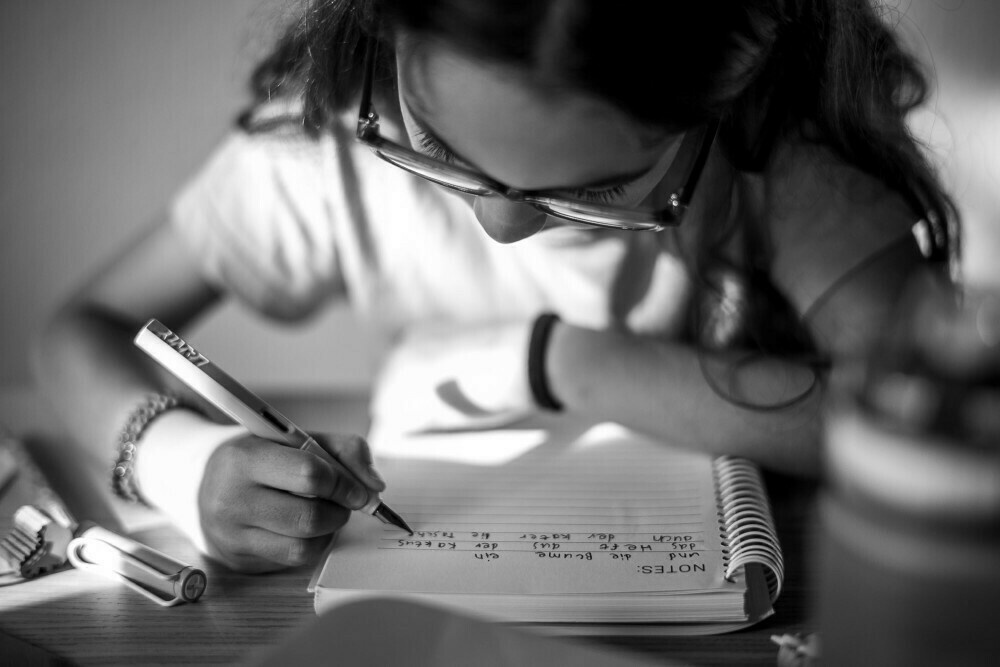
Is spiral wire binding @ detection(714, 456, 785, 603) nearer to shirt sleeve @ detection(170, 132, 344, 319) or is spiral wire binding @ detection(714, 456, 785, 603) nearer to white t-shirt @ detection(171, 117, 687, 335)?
white t-shirt @ detection(171, 117, 687, 335)

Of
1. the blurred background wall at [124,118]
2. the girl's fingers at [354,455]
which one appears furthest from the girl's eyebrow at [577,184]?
the blurred background wall at [124,118]

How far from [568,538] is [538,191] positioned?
20 cm

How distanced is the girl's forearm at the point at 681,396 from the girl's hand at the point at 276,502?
8.4 inches

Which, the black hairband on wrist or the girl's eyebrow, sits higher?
the girl's eyebrow

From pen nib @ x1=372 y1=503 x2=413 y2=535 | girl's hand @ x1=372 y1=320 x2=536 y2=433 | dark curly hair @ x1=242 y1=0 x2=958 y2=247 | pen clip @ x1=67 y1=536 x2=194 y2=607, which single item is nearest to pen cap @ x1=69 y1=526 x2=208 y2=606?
pen clip @ x1=67 y1=536 x2=194 y2=607

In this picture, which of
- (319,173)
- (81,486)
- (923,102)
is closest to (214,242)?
(319,173)

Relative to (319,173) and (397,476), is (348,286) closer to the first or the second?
(319,173)

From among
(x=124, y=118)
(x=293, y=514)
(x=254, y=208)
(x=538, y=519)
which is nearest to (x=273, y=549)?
(x=293, y=514)

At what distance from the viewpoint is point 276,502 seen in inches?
19.0

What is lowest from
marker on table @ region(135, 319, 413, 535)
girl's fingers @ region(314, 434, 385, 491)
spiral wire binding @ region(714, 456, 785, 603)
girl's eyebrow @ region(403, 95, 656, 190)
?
spiral wire binding @ region(714, 456, 785, 603)

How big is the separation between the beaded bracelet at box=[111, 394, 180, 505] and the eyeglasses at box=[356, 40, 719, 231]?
0.77 feet

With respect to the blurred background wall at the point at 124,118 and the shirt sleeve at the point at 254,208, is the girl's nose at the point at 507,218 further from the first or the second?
the blurred background wall at the point at 124,118

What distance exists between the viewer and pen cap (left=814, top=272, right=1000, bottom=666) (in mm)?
265

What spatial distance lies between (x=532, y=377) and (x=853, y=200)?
0.97 ft
